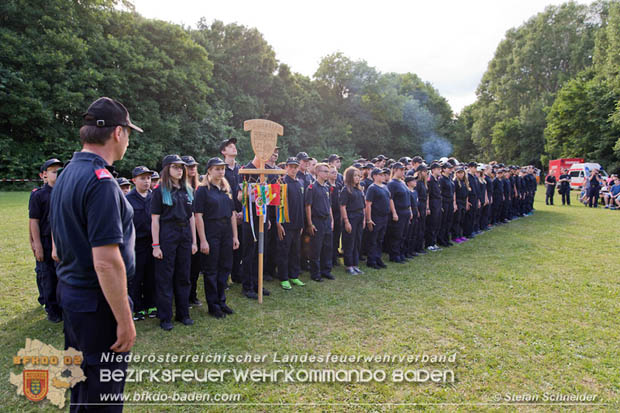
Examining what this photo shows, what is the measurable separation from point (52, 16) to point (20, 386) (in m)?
26.4

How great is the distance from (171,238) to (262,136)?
1989 mm

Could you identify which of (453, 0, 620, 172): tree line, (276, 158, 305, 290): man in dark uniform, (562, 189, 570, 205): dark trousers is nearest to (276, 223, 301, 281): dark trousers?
(276, 158, 305, 290): man in dark uniform

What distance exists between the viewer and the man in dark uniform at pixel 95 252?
1864 mm

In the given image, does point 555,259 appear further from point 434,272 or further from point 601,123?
point 601,123

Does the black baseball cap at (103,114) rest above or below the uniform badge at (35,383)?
above

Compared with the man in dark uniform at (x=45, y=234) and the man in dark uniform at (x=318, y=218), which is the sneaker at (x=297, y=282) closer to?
the man in dark uniform at (x=318, y=218)

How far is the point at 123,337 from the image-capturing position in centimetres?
198

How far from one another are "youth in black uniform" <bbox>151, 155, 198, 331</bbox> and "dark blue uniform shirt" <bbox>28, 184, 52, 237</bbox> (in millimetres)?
1510

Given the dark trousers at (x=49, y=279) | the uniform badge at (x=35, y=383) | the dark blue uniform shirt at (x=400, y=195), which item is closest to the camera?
the uniform badge at (x=35, y=383)

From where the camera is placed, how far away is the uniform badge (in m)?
2.53

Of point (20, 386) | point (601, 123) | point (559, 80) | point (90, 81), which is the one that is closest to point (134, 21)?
point (90, 81)

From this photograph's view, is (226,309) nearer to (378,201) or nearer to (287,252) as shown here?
(287,252)

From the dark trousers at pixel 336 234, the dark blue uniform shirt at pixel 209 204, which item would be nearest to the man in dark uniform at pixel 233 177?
the dark blue uniform shirt at pixel 209 204

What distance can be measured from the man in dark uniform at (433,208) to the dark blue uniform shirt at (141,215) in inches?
273
